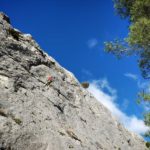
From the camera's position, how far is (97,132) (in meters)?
18.5

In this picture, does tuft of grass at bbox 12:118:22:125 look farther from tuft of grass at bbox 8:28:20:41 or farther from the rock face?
tuft of grass at bbox 8:28:20:41

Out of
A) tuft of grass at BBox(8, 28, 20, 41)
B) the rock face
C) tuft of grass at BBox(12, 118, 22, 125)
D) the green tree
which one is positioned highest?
the green tree

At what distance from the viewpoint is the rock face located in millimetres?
13352

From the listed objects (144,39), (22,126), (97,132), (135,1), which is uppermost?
(135,1)

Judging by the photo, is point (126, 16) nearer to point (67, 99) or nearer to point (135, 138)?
point (135, 138)

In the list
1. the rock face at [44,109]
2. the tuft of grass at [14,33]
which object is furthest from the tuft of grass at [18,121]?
the tuft of grass at [14,33]

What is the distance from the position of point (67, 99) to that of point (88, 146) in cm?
399

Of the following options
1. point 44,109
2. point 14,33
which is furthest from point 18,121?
point 14,33

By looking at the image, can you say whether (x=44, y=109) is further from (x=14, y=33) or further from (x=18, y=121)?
(x=14, y=33)

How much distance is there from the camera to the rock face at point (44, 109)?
1335cm

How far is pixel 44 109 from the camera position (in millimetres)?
15812

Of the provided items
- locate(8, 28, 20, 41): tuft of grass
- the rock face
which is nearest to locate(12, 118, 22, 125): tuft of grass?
the rock face

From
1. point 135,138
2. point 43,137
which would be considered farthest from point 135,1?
point 43,137

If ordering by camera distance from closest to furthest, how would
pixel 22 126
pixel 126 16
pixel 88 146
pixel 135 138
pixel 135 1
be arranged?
pixel 22 126 → pixel 88 146 → pixel 135 138 → pixel 135 1 → pixel 126 16
